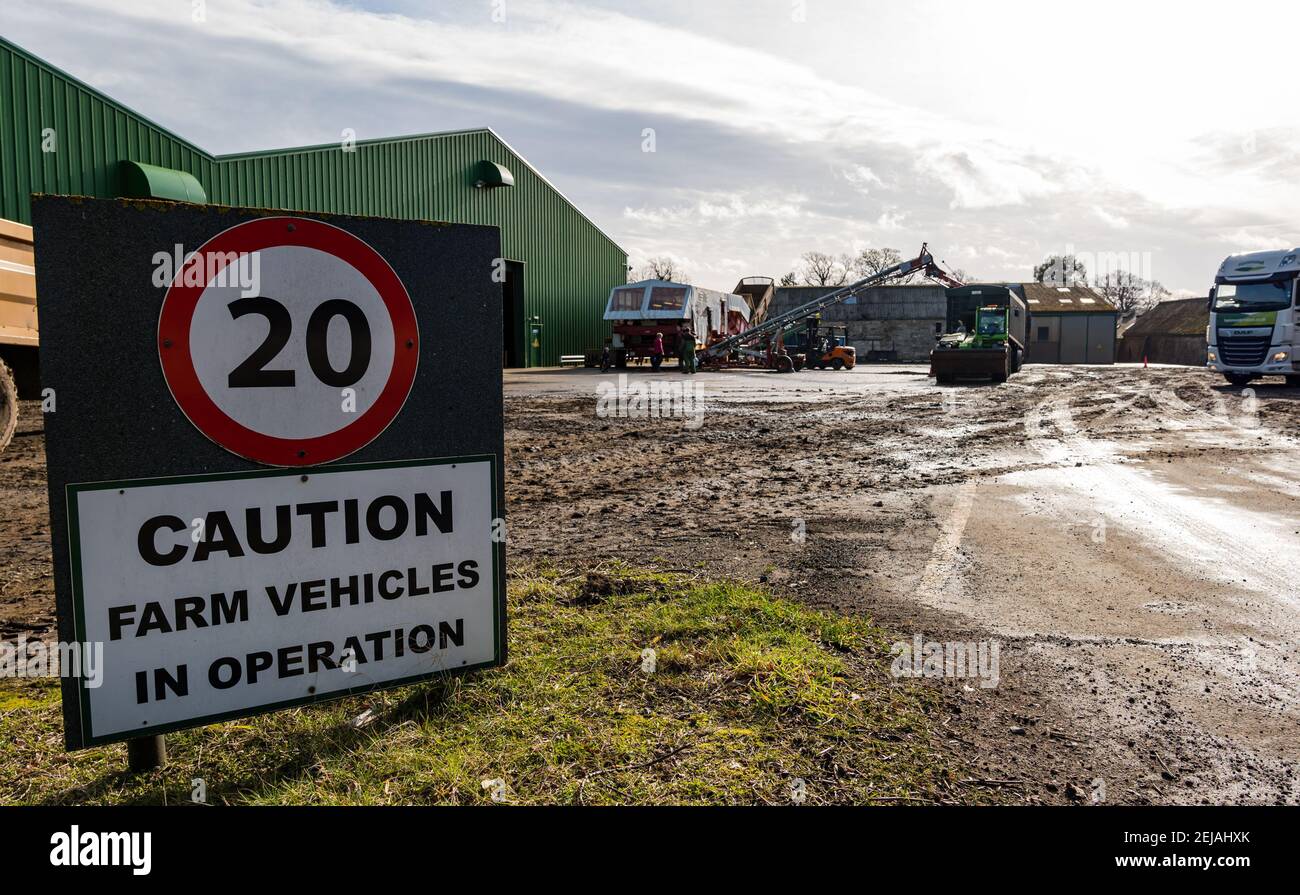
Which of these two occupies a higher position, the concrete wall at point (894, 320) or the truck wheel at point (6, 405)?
the concrete wall at point (894, 320)

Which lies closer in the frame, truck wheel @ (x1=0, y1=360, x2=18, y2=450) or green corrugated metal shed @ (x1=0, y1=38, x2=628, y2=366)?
truck wheel @ (x1=0, y1=360, x2=18, y2=450)

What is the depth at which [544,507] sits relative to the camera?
6953mm

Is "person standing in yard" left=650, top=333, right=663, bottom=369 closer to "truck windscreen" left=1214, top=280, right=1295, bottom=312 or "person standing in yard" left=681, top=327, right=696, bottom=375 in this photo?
"person standing in yard" left=681, top=327, right=696, bottom=375

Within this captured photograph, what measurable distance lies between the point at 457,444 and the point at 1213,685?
3074 mm

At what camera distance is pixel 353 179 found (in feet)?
87.2

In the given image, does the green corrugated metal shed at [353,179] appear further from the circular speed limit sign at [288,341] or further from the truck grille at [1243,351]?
the truck grille at [1243,351]

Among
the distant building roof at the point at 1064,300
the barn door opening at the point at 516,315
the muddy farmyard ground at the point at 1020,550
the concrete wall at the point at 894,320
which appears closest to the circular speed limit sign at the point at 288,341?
the muddy farmyard ground at the point at 1020,550

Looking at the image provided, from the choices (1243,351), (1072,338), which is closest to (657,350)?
(1243,351)

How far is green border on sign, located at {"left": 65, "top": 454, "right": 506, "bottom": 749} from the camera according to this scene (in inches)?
86.7

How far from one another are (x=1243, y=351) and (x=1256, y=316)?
99cm

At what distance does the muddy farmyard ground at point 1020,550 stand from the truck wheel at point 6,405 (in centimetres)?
62

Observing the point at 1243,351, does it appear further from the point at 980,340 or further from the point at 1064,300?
the point at 1064,300

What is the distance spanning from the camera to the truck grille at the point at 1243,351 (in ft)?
73.3

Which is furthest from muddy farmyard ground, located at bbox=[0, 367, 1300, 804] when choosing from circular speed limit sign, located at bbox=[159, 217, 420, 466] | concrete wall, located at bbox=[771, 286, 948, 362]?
concrete wall, located at bbox=[771, 286, 948, 362]
